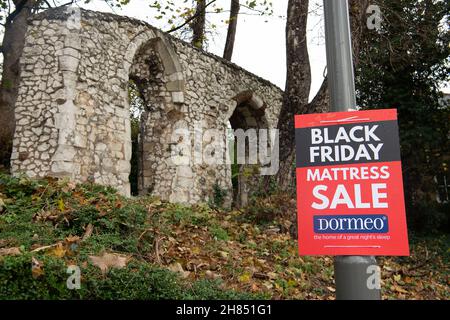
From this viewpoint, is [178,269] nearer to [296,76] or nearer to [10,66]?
[296,76]

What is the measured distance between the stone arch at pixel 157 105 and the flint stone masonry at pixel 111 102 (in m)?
0.02

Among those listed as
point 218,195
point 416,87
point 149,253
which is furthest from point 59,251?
point 416,87

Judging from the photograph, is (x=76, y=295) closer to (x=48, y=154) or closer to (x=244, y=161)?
(x=48, y=154)

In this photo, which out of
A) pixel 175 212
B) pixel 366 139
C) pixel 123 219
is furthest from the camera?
pixel 175 212

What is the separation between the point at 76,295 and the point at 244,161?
9579 millimetres

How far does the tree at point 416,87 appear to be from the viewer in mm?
11258

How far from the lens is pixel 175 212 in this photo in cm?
621

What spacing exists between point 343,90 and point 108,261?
7.76 feet

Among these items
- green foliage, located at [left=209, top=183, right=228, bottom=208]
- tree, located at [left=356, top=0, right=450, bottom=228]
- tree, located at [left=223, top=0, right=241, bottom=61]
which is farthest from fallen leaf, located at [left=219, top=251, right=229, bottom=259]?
tree, located at [left=223, top=0, right=241, bottom=61]

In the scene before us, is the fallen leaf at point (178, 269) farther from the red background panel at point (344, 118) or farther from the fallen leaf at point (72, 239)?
the red background panel at point (344, 118)

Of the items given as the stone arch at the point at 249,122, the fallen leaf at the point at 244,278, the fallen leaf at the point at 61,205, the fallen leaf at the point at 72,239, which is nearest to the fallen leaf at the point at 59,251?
the fallen leaf at the point at 72,239

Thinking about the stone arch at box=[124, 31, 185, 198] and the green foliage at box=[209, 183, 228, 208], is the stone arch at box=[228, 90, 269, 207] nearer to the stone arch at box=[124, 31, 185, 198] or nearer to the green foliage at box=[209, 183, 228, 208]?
the green foliage at box=[209, 183, 228, 208]

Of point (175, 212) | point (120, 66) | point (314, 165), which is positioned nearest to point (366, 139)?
point (314, 165)

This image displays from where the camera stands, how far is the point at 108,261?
3.64 meters
